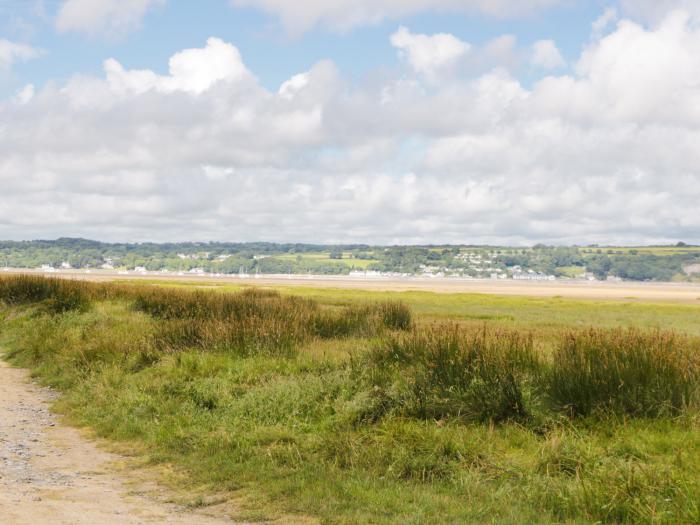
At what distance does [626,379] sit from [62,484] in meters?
7.26

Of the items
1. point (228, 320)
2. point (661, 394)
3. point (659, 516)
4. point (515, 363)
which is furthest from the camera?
point (228, 320)

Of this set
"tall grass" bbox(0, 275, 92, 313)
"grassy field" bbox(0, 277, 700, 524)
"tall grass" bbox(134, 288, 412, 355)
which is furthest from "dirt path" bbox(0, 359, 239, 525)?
"tall grass" bbox(0, 275, 92, 313)

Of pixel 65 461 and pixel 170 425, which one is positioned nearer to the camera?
pixel 65 461

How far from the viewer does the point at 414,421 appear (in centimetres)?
977

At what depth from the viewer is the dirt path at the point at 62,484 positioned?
22.1ft

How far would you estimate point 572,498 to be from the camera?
6.91 meters

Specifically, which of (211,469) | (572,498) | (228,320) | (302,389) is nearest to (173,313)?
(228,320)

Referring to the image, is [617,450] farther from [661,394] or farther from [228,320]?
[228,320]

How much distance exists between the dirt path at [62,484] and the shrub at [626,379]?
5162 mm

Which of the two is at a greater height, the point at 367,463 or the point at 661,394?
the point at 661,394

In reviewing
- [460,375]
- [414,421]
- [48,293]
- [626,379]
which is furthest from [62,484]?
[48,293]

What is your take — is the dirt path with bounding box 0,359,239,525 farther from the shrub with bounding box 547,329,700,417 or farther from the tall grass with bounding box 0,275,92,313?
the tall grass with bounding box 0,275,92,313

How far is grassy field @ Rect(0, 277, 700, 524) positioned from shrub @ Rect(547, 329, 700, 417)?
0.03 meters

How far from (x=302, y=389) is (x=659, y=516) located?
6.25m
